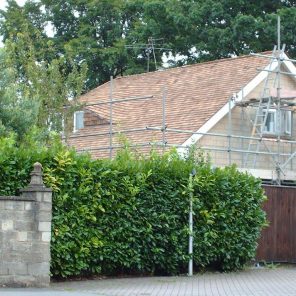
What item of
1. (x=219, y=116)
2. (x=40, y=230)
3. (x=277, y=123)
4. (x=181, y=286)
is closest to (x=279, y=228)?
(x=219, y=116)

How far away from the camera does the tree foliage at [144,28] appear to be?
132ft

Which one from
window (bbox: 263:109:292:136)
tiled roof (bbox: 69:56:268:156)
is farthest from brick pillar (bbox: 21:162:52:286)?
window (bbox: 263:109:292:136)

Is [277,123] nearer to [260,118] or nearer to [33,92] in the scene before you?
[260,118]

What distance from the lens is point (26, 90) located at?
27578mm

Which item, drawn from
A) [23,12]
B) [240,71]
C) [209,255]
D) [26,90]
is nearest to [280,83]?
[240,71]

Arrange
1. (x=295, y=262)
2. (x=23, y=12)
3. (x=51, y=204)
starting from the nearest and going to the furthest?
(x=51, y=204)
(x=295, y=262)
(x=23, y=12)

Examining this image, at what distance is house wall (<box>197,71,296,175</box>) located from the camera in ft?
93.5

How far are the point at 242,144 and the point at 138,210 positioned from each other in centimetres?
980

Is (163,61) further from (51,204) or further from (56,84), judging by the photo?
(51,204)

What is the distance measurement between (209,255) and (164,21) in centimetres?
2260

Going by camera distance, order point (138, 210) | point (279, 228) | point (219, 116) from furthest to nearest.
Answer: point (219, 116)
point (279, 228)
point (138, 210)

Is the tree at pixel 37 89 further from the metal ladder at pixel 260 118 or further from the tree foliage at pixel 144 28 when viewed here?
the tree foliage at pixel 144 28

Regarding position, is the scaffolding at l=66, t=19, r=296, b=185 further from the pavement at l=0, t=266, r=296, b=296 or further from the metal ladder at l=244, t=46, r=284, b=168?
the pavement at l=0, t=266, r=296, b=296

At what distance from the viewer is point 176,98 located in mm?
31094
